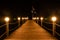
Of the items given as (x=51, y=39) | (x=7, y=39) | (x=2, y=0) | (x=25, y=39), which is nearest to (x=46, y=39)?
(x=51, y=39)

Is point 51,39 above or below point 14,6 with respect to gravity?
below

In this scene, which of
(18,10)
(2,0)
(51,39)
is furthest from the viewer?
(18,10)

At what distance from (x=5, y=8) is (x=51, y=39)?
2640 inches

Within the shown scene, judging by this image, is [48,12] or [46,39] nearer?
[46,39]

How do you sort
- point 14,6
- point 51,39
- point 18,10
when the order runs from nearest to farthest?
point 51,39 → point 18,10 → point 14,6

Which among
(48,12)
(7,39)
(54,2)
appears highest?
(54,2)

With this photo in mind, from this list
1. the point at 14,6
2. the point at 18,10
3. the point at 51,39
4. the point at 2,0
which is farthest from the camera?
the point at 14,6

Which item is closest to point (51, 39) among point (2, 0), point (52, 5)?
point (2, 0)

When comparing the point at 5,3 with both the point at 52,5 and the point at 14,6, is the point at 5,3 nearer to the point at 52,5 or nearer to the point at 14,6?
the point at 14,6

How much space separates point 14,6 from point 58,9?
23.3m

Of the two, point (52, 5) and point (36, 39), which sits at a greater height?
point (52, 5)

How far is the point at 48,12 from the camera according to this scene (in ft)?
242

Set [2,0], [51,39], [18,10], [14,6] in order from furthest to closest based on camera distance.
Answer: [14,6] < [18,10] < [2,0] < [51,39]

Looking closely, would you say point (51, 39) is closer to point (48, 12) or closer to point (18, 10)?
point (18, 10)
